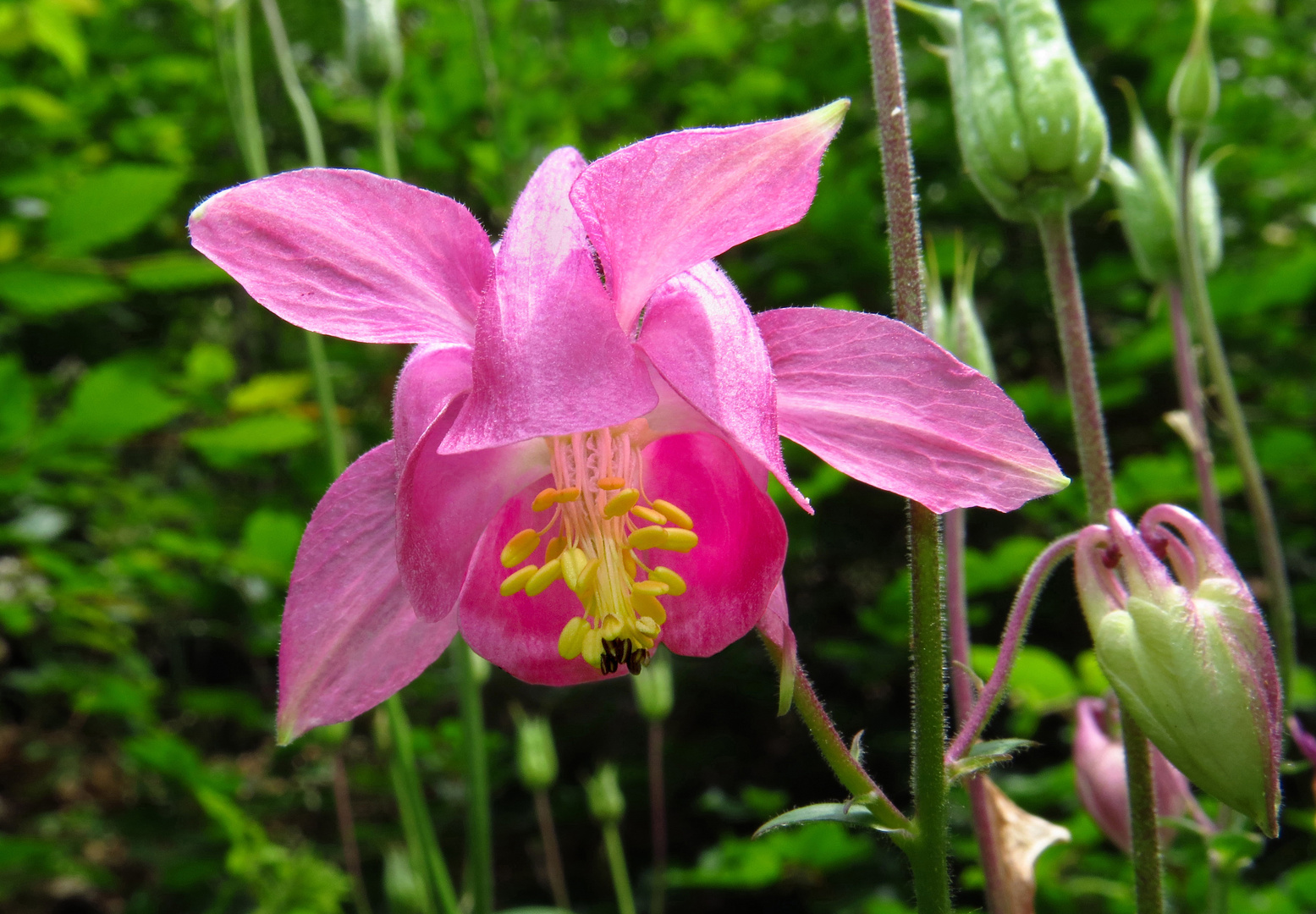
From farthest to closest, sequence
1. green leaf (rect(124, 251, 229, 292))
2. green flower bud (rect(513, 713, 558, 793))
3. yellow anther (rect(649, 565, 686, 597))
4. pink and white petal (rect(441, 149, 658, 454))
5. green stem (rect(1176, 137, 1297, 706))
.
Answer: green flower bud (rect(513, 713, 558, 793)) → green leaf (rect(124, 251, 229, 292)) → green stem (rect(1176, 137, 1297, 706)) → yellow anther (rect(649, 565, 686, 597)) → pink and white petal (rect(441, 149, 658, 454))

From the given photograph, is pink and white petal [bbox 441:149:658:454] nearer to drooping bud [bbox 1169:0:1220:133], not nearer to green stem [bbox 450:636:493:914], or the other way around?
green stem [bbox 450:636:493:914]

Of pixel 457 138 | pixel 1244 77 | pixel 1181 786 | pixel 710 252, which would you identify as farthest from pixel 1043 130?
pixel 1244 77

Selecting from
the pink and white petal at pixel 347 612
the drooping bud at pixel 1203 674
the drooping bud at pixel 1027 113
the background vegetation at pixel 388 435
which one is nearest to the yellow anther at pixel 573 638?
the pink and white petal at pixel 347 612

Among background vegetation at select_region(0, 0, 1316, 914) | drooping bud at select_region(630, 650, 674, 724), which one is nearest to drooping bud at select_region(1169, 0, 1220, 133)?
background vegetation at select_region(0, 0, 1316, 914)

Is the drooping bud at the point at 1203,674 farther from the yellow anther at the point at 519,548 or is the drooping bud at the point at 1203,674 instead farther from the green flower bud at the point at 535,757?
the green flower bud at the point at 535,757

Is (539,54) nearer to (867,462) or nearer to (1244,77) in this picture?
(1244,77)

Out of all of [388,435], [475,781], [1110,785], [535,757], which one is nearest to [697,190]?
[1110,785]

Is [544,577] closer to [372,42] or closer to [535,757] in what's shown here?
[372,42]
